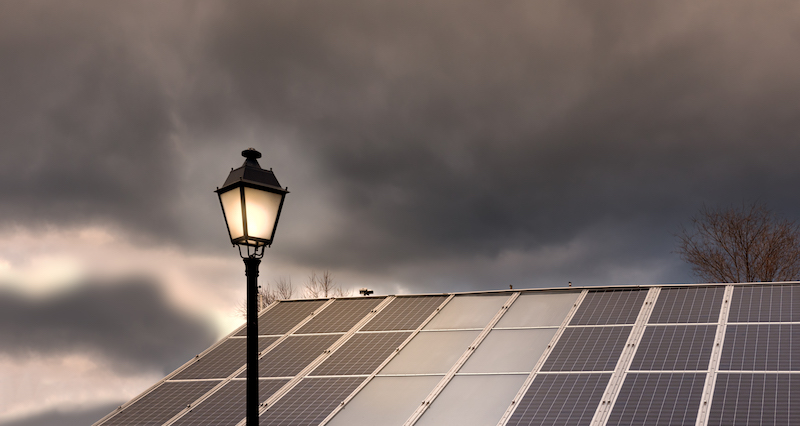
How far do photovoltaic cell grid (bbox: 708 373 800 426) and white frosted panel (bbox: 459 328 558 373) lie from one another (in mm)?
4098

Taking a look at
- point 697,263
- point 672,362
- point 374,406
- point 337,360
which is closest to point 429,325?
point 337,360

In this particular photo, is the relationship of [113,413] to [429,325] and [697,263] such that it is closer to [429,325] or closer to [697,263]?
[429,325]

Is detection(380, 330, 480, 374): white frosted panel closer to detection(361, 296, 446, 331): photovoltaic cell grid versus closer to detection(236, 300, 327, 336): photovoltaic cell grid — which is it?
detection(361, 296, 446, 331): photovoltaic cell grid

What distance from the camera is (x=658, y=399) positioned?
11.7 m

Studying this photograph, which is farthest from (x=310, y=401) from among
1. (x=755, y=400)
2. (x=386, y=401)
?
(x=755, y=400)

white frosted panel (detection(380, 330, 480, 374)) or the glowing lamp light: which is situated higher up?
the glowing lamp light

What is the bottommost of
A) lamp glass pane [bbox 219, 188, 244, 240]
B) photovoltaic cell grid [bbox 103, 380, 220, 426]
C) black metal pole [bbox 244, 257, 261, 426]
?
photovoltaic cell grid [bbox 103, 380, 220, 426]

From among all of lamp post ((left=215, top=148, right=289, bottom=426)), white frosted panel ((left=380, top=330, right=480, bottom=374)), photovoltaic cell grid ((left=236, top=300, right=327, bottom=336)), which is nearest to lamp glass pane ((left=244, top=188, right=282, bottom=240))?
lamp post ((left=215, top=148, right=289, bottom=426))

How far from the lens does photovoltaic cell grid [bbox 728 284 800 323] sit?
14.2 m

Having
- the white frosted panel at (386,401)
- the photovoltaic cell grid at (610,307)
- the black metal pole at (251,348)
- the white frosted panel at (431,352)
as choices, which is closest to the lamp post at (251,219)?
the black metal pole at (251,348)

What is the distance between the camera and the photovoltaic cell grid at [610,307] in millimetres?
15474

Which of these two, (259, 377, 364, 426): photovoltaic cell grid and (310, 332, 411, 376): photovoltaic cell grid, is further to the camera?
(310, 332, 411, 376): photovoltaic cell grid

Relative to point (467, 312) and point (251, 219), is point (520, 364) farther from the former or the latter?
point (251, 219)

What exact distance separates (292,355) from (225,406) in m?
2.64
